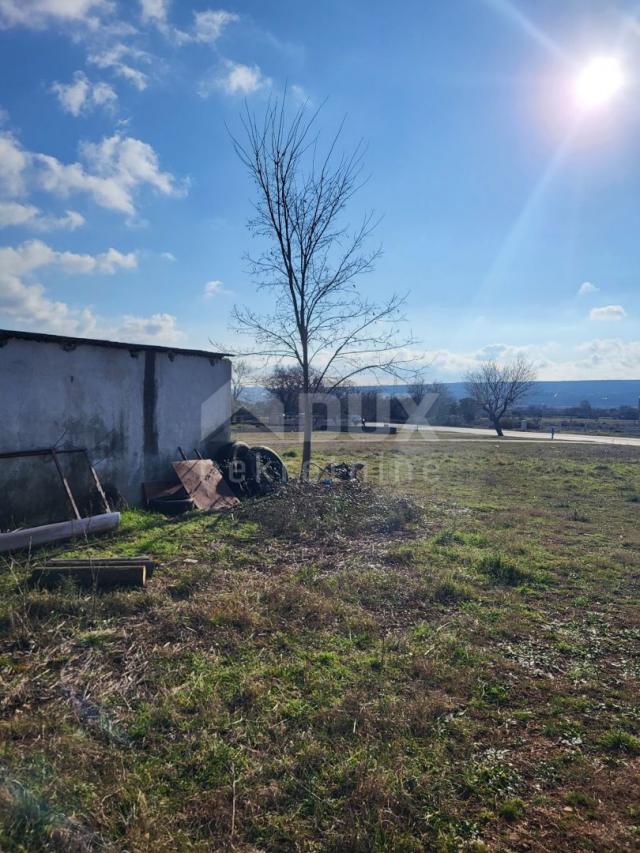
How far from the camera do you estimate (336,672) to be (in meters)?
3.59

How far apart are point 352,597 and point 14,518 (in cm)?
455

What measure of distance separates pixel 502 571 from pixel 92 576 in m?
4.20

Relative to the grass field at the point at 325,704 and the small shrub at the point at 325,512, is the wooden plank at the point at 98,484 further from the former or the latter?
the small shrub at the point at 325,512

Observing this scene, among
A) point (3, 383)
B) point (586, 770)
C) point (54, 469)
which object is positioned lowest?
point (586, 770)

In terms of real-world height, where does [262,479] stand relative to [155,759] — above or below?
above

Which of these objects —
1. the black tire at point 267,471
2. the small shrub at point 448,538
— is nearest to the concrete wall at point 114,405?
the black tire at point 267,471

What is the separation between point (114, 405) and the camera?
798 centimetres

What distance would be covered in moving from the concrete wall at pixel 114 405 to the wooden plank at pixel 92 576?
2.46 m

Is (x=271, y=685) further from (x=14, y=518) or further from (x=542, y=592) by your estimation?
(x=14, y=518)

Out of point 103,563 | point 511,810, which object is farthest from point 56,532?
point 511,810

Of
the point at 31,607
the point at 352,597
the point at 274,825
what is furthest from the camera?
the point at 352,597

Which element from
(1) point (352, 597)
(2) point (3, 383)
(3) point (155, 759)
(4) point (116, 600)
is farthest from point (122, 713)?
(2) point (3, 383)

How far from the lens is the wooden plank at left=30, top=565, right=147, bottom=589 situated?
4645 mm

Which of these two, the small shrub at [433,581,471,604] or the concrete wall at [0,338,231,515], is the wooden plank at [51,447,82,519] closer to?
the concrete wall at [0,338,231,515]
